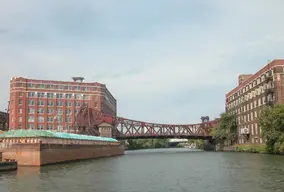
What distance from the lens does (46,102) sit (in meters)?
176

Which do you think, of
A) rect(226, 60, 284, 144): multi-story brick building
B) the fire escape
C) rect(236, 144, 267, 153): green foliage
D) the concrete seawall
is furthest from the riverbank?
the concrete seawall

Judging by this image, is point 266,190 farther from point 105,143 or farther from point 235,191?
point 105,143

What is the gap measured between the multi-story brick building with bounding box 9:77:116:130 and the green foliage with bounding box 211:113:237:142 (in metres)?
62.2

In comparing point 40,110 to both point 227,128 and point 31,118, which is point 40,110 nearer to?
point 31,118

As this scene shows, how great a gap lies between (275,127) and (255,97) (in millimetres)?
37990

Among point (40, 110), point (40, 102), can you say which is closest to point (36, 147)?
point (40, 110)

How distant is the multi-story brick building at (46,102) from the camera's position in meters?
170

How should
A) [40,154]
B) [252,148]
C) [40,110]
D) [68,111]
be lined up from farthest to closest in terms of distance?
1. [68,111]
2. [40,110]
3. [252,148]
4. [40,154]

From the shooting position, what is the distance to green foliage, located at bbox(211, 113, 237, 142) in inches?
6161

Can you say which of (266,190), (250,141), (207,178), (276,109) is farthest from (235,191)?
(250,141)

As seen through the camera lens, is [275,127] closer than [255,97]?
Yes

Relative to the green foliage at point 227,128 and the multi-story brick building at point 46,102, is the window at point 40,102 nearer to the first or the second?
the multi-story brick building at point 46,102

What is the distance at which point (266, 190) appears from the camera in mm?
35656

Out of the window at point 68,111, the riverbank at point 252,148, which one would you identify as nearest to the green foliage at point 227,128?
the riverbank at point 252,148
